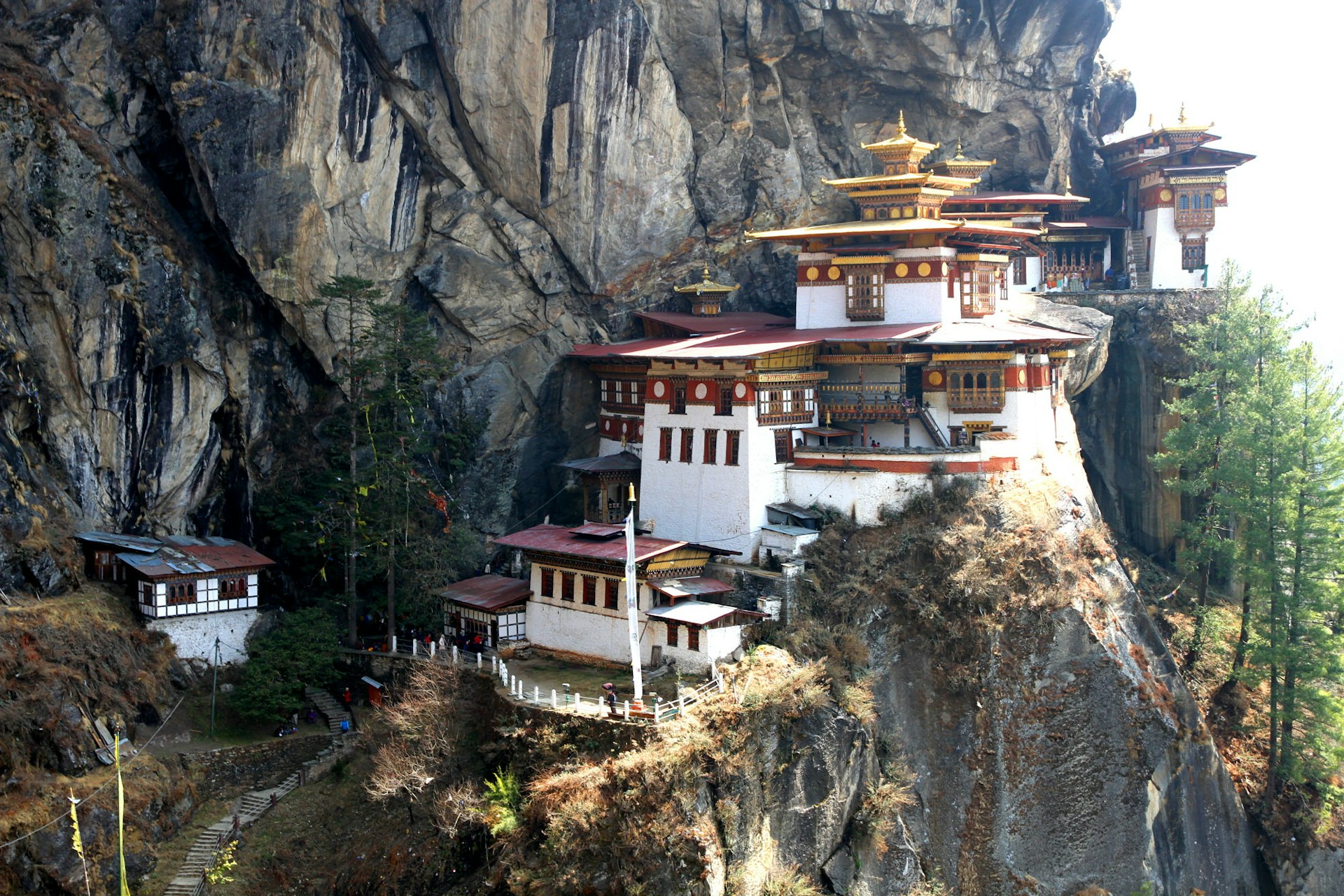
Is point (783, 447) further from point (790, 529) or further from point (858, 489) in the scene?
point (790, 529)

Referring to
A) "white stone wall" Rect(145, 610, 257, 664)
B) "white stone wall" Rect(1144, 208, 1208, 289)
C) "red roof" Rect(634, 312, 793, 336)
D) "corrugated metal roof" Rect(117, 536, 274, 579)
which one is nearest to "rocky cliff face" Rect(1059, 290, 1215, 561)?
"white stone wall" Rect(1144, 208, 1208, 289)

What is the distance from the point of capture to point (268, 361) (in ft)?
145

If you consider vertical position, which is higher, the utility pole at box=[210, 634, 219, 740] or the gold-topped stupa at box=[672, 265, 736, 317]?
the gold-topped stupa at box=[672, 265, 736, 317]

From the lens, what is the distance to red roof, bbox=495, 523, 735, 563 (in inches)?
1521

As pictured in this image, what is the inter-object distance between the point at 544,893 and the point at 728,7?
3163 centimetres

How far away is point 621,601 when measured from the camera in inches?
1510

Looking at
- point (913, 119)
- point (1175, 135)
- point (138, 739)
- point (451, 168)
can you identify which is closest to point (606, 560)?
point (138, 739)

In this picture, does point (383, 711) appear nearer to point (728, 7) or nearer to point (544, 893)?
point (544, 893)

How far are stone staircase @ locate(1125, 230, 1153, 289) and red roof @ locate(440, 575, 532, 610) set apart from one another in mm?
28275

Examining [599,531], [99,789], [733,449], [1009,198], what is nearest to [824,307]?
[733,449]

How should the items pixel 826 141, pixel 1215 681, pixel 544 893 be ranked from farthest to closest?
pixel 826 141 < pixel 1215 681 < pixel 544 893

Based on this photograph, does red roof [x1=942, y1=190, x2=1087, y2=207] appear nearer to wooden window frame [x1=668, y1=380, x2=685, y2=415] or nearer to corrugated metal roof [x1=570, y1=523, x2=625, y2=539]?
wooden window frame [x1=668, y1=380, x2=685, y2=415]

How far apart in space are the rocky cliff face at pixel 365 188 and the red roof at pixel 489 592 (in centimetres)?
411

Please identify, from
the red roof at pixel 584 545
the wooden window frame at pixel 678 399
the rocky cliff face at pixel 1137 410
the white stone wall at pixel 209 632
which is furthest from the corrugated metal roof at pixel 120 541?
the rocky cliff face at pixel 1137 410
